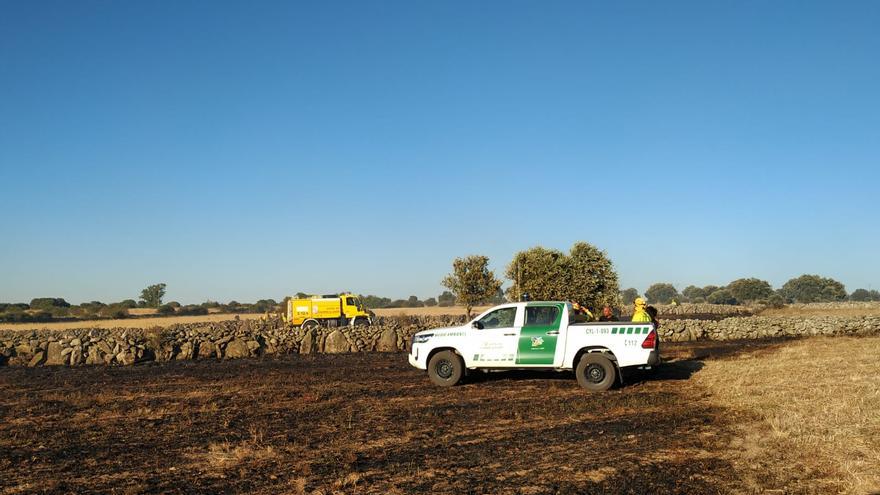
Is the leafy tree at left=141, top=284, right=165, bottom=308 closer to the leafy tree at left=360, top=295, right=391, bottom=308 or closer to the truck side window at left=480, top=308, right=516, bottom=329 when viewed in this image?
the leafy tree at left=360, top=295, right=391, bottom=308

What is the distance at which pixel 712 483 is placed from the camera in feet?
24.3

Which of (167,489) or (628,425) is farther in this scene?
(628,425)

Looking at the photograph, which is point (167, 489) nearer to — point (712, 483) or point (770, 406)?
point (712, 483)

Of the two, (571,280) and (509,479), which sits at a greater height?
(571,280)

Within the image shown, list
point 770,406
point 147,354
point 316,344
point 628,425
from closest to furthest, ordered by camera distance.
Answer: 1. point 628,425
2. point 770,406
3. point 147,354
4. point 316,344

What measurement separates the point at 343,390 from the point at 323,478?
23.3 feet

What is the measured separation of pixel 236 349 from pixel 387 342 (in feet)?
→ 17.7

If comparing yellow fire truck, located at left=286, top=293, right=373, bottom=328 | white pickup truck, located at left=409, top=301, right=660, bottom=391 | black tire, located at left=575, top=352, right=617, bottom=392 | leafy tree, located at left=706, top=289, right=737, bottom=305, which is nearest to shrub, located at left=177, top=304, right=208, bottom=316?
yellow fire truck, located at left=286, top=293, right=373, bottom=328

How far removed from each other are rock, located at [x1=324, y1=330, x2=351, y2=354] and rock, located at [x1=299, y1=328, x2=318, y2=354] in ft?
1.43

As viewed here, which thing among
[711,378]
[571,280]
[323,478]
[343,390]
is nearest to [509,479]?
[323,478]

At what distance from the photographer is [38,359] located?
71.6ft

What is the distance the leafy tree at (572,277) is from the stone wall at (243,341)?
5147 millimetres

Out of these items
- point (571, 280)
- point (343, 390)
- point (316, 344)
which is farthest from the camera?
point (571, 280)

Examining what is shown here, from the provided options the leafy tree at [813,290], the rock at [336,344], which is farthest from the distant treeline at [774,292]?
the rock at [336,344]
